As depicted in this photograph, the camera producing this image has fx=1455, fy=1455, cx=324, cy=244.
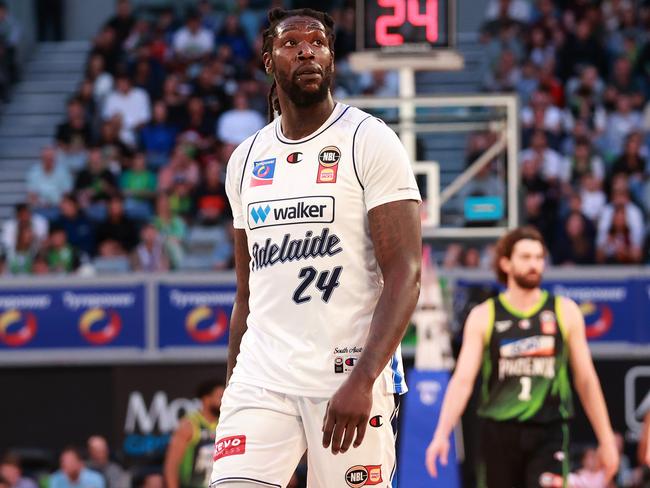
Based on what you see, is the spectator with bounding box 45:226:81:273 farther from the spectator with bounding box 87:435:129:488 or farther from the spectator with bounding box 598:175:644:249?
the spectator with bounding box 598:175:644:249

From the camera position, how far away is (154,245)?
1513 centimetres

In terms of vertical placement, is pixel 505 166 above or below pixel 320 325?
above

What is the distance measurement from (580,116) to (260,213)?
13090 mm

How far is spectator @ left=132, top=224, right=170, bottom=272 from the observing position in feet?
49.5

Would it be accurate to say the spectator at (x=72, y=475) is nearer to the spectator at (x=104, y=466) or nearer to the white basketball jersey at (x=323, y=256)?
the spectator at (x=104, y=466)

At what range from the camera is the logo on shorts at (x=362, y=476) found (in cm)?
463

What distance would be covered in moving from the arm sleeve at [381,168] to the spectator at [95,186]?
38.7 ft

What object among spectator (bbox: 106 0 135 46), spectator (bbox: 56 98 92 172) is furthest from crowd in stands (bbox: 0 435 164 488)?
spectator (bbox: 106 0 135 46)

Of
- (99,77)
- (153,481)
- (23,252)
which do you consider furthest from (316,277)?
(99,77)

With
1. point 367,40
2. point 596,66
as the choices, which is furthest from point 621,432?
point 596,66

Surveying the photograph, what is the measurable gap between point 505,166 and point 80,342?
419 cm

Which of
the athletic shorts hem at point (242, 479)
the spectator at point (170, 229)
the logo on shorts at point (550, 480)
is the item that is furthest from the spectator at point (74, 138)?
the athletic shorts hem at point (242, 479)

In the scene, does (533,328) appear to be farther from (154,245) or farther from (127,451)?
(154,245)

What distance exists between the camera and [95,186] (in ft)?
54.7
